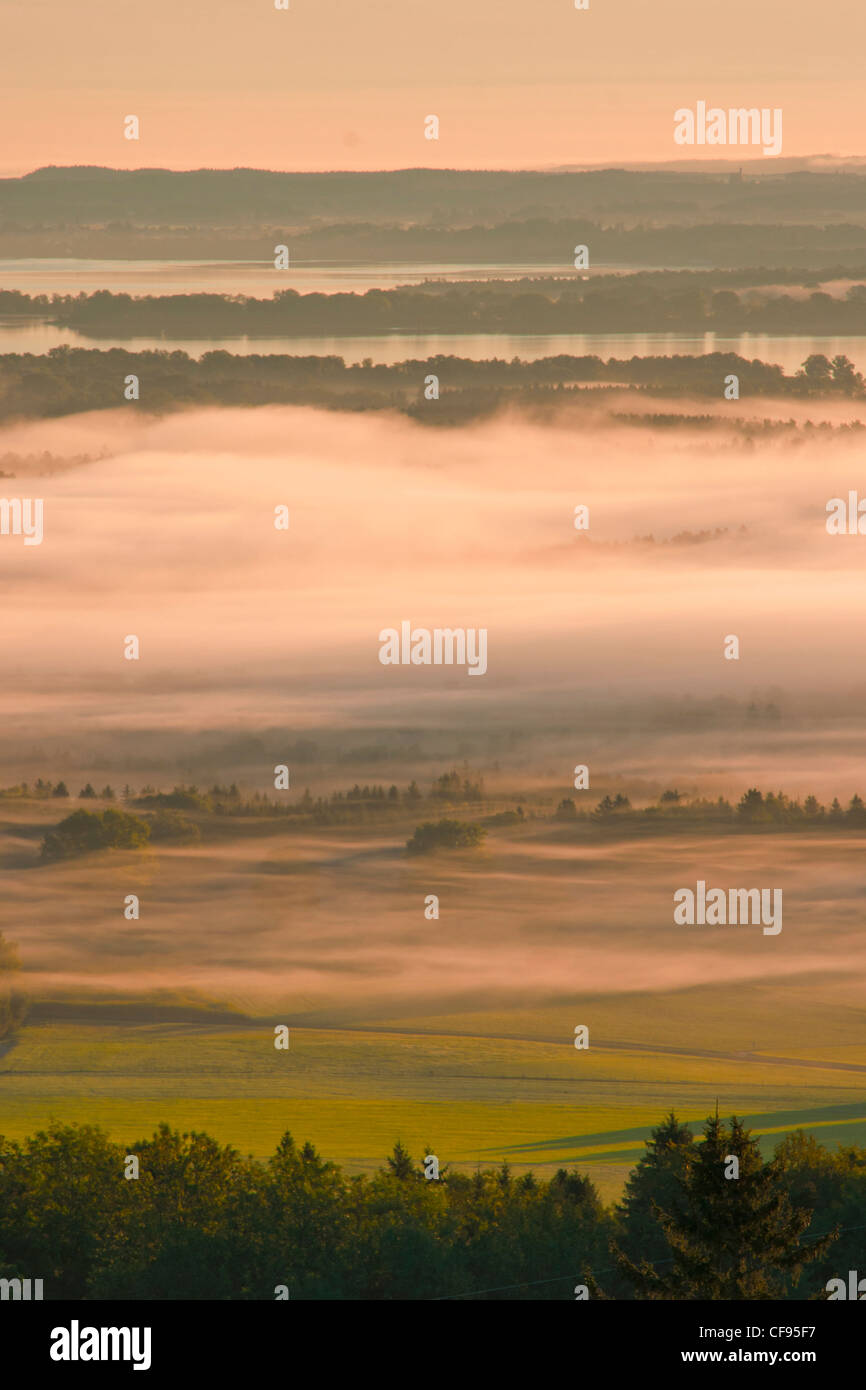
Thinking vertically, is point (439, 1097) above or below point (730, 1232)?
below

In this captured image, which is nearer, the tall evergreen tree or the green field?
the tall evergreen tree

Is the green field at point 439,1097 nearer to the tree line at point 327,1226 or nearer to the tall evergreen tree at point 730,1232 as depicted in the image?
the tree line at point 327,1226

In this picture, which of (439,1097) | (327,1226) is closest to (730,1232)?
(327,1226)

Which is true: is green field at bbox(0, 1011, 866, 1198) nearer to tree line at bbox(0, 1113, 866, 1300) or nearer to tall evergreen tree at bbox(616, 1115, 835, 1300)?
tree line at bbox(0, 1113, 866, 1300)

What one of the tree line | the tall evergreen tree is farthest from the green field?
the tall evergreen tree

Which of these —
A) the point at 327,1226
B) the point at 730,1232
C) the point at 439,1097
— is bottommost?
the point at 439,1097

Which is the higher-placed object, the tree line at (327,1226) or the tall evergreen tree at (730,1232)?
the tall evergreen tree at (730,1232)

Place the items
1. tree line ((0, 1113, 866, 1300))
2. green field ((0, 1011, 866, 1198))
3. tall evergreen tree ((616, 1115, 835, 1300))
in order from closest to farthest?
tall evergreen tree ((616, 1115, 835, 1300)) < tree line ((0, 1113, 866, 1300)) < green field ((0, 1011, 866, 1198))

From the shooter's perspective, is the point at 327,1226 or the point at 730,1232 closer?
the point at 730,1232

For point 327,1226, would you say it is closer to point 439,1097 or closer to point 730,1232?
point 730,1232

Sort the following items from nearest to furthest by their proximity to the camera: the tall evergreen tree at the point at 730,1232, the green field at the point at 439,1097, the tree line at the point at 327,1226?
the tall evergreen tree at the point at 730,1232, the tree line at the point at 327,1226, the green field at the point at 439,1097

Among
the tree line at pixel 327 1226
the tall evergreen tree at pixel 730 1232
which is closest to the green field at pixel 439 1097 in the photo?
the tree line at pixel 327 1226

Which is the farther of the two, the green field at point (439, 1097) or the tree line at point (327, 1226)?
the green field at point (439, 1097)
